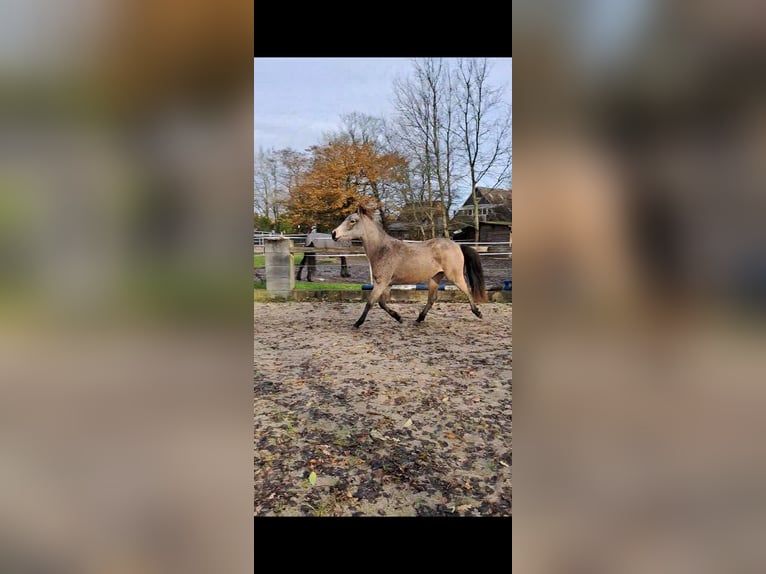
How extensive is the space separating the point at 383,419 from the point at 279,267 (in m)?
4.27

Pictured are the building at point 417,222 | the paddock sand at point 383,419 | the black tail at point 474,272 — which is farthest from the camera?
the building at point 417,222

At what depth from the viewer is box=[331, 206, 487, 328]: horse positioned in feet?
16.6

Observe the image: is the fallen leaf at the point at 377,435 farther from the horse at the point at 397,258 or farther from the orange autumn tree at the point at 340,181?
the orange autumn tree at the point at 340,181

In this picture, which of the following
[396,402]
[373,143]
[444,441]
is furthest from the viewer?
[373,143]

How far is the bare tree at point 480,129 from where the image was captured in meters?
6.34

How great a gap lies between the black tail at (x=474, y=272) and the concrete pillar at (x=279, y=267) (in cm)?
289
